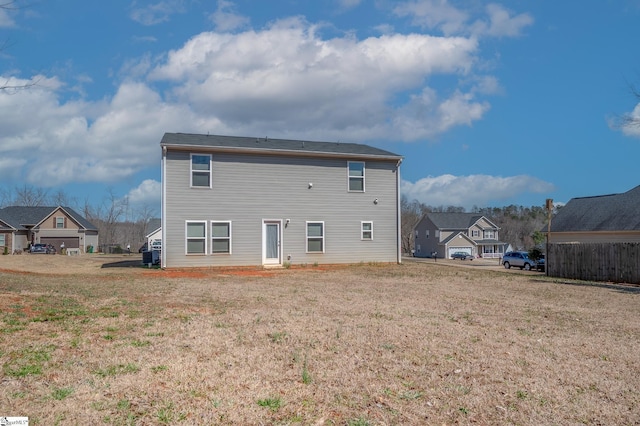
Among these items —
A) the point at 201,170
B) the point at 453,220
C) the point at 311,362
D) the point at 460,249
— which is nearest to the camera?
the point at 311,362

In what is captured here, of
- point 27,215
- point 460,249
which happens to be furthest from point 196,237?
point 460,249

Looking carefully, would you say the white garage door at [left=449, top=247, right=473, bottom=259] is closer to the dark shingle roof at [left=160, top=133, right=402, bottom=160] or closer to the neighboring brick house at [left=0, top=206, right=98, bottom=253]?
the neighboring brick house at [left=0, top=206, right=98, bottom=253]

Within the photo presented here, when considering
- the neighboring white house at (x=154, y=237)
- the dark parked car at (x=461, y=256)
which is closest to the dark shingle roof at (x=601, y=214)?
the dark parked car at (x=461, y=256)

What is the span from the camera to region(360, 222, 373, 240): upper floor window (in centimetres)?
2422

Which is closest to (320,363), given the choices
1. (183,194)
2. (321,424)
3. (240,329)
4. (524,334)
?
(321,424)

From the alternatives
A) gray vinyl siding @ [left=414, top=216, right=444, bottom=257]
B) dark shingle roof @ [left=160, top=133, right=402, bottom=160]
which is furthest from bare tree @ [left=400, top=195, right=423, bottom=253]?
dark shingle roof @ [left=160, top=133, right=402, bottom=160]

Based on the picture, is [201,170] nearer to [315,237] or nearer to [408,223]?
[315,237]

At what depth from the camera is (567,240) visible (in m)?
38.7

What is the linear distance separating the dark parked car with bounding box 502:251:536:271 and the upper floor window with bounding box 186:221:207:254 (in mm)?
25563

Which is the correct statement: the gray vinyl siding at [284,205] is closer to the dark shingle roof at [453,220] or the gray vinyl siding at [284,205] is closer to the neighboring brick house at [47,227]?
the neighboring brick house at [47,227]

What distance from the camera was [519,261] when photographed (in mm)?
38312

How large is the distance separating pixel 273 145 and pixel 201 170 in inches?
144

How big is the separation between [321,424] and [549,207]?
70.8 ft

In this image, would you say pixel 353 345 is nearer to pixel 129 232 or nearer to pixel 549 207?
pixel 549 207
